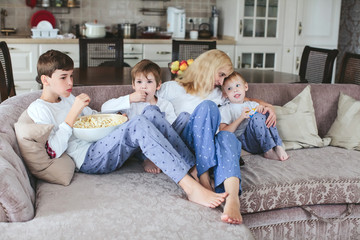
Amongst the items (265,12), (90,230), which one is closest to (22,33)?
(265,12)

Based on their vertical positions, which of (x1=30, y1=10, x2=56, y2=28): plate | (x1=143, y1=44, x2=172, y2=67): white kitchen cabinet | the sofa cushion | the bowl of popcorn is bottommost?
the sofa cushion

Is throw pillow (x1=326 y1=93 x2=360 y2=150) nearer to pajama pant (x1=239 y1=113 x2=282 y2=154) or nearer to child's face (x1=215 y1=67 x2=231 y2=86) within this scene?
pajama pant (x1=239 y1=113 x2=282 y2=154)

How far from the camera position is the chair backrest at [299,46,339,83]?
3.56 m

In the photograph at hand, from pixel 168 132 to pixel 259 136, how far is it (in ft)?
1.90

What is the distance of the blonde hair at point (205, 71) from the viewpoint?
7.79 feet

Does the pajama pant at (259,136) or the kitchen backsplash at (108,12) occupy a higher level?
the kitchen backsplash at (108,12)

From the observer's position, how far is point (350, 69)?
3.33 meters

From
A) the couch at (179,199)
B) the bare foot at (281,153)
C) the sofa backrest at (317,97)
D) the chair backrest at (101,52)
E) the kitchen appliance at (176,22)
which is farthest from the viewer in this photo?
the kitchen appliance at (176,22)

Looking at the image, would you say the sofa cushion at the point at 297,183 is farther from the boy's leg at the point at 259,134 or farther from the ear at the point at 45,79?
the ear at the point at 45,79

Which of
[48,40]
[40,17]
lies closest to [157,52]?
[48,40]

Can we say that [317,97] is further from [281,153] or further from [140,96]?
[140,96]

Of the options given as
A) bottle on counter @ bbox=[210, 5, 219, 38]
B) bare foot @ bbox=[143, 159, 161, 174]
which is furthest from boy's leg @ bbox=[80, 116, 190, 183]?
bottle on counter @ bbox=[210, 5, 219, 38]

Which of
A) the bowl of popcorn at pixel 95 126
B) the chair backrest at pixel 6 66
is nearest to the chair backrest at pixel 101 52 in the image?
the chair backrest at pixel 6 66

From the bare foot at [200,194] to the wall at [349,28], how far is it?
15.5ft
